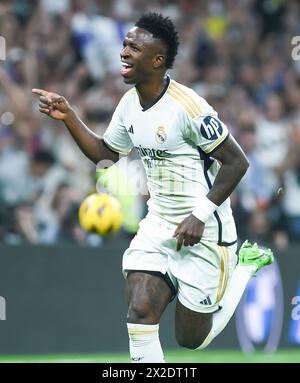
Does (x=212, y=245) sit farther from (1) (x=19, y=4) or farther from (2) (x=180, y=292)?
(1) (x=19, y=4)

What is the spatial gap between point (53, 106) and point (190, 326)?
180 centimetres

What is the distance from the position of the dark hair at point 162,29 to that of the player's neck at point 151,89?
14cm

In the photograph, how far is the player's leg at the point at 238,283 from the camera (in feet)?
25.3

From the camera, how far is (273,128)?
46.4ft

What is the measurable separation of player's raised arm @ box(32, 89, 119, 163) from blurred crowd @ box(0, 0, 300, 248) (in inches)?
141

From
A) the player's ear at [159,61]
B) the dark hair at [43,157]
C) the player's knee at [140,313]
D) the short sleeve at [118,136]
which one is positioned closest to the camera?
the player's knee at [140,313]

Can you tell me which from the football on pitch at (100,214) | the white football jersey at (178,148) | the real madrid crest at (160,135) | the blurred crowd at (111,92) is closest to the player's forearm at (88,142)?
the white football jersey at (178,148)

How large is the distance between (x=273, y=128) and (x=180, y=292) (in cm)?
706

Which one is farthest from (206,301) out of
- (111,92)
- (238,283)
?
(111,92)

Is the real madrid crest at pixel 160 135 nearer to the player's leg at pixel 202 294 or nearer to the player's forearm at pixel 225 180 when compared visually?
the player's forearm at pixel 225 180

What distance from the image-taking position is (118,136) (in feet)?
25.3

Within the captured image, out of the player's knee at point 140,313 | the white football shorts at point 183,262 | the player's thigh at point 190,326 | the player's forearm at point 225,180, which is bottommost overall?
the player's thigh at point 190,326

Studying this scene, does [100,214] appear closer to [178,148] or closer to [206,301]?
[206,301]

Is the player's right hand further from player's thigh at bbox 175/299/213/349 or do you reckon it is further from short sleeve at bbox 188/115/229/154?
player's thigh at bbox 175/299/213/349
